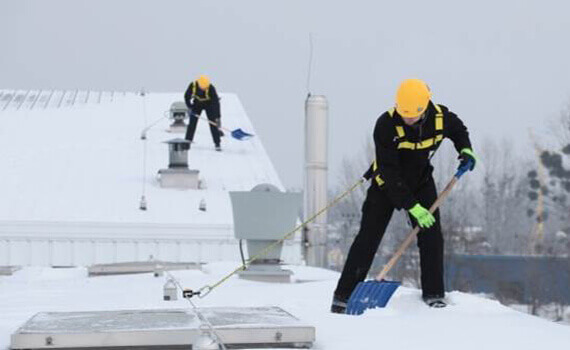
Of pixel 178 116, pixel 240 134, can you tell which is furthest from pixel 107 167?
pixel 178 116

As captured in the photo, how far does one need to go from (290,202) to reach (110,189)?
11925 millimetres

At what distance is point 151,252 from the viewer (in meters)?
19.0

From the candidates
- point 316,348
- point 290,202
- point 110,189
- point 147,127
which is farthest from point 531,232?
point 316,348

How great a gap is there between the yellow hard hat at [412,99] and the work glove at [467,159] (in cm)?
52

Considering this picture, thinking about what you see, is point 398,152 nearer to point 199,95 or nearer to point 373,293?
point 373,293

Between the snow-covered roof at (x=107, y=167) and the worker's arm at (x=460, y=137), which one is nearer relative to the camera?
the worker's arm at (x=460, y=137)

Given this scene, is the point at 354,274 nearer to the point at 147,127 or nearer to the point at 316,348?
the point at 316,348

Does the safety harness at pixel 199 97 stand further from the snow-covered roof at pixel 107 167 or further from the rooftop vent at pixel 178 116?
the rooftop vent at pixel 178 116

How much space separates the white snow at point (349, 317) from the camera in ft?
16.0

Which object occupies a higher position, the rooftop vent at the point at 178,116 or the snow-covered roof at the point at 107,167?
the rooftop vent at the point at 178,116

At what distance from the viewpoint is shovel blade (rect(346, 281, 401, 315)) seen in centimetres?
616

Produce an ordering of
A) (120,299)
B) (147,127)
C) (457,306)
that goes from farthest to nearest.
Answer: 1. (147,127)
2. (120,299)
3. (457,306)

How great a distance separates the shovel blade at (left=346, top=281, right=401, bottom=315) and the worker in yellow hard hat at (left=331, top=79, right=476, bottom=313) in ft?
0.32

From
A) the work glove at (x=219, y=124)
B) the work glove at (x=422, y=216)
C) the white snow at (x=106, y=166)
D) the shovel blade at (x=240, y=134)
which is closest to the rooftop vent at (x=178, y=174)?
the white snow at (x=106, y=166)
